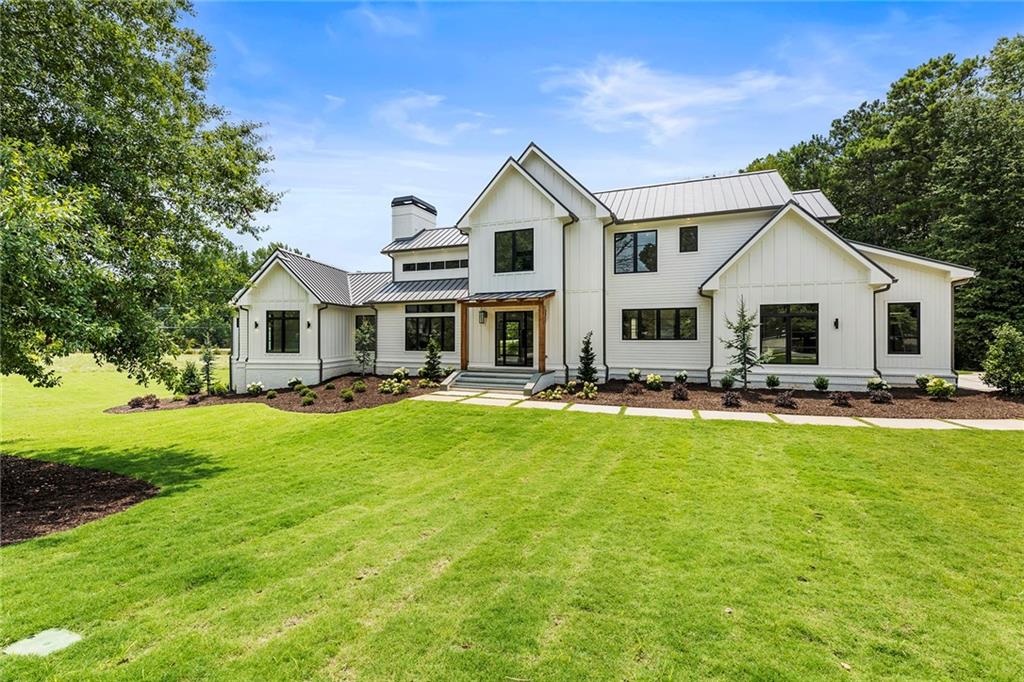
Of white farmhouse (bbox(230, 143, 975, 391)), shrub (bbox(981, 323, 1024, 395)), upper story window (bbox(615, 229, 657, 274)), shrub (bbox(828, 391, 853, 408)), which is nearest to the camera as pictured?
shrub (bbox(828, 391, 853, 408))

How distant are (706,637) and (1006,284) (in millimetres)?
28274

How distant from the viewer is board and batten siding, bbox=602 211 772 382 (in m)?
17.5

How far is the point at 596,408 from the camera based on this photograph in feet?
42.7

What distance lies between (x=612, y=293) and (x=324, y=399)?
12.2m

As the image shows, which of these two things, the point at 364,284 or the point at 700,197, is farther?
the point at 364,284

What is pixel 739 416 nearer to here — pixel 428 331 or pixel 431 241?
pixel 428 331

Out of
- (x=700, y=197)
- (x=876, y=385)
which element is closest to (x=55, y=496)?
(x=876, y=385)

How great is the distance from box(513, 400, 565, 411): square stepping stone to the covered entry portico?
442 cm

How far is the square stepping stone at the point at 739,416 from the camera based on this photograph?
11.0 m

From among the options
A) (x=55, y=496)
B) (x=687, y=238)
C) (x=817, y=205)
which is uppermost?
(x=817, y=205)

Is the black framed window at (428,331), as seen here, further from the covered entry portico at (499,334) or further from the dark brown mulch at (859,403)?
the dark brown mulch at (859,403)

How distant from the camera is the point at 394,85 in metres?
12.5

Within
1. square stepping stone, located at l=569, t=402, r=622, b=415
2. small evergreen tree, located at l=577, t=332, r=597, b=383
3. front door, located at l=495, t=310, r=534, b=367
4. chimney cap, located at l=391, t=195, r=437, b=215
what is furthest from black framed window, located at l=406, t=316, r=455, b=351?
square stepping stone, located at l=569, t=402, r=622, b=415

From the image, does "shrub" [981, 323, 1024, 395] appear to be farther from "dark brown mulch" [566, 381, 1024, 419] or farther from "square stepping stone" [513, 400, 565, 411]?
"square stepping stone" [513, 400, 565, 411]
